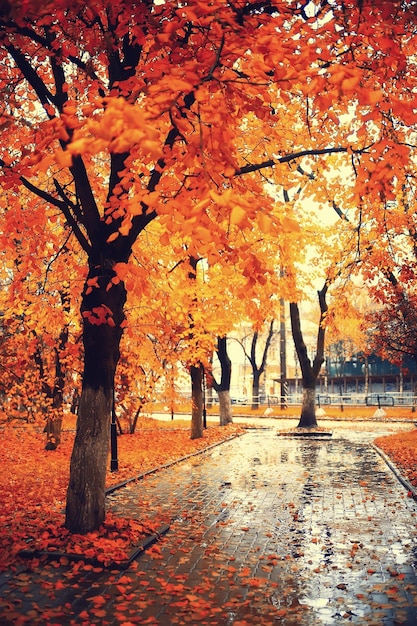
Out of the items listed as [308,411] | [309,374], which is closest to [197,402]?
[308,411]

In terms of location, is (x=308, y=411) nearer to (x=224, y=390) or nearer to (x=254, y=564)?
(x=224, y=390)

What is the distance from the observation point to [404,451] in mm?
17938

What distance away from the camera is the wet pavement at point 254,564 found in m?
5.66

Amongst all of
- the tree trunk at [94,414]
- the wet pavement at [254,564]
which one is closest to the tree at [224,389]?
the wet pavement at [254,564]

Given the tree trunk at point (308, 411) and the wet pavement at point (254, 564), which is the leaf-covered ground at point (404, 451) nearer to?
the wet pavement at point (254, 564)

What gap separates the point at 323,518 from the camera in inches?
376

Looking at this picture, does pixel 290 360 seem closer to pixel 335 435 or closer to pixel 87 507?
pixel 335 435

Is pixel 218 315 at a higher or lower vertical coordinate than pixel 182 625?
higher

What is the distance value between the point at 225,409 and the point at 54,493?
63.7ft

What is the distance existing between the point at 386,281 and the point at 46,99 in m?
15.4

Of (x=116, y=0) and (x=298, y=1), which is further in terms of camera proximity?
(x=298, y=1)

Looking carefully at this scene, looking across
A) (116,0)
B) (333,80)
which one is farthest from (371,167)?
(116,0)

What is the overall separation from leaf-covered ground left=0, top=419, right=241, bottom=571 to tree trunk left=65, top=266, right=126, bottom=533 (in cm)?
34

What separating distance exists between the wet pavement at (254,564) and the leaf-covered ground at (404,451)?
4.14ft
